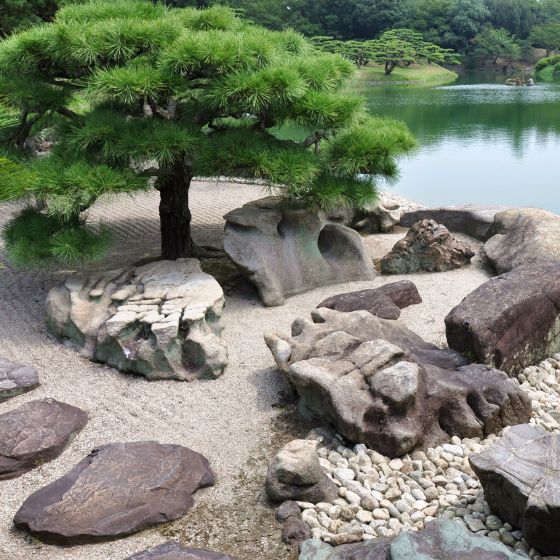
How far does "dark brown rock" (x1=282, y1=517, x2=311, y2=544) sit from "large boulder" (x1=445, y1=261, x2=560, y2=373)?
185 centimetres

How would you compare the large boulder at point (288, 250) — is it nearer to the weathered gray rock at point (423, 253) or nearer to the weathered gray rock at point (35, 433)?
the weathered gray rock at point (423, 253)

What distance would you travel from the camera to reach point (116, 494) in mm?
3689

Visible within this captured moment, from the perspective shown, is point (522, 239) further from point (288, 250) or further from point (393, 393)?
point (393, 393)

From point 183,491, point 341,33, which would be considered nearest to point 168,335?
point 183,491

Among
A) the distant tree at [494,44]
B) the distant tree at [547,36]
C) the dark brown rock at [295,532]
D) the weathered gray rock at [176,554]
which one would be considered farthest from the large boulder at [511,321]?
the distant tree at [547,36]

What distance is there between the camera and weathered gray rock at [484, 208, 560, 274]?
6.72 m

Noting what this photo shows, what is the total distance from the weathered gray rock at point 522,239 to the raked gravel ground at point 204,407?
10.2 inches

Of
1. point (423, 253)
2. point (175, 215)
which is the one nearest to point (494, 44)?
point (423, 253)

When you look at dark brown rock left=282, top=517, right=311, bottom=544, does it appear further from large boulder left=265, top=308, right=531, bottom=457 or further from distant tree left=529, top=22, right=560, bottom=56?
distant tree left=529, top=22, right=560, bottom=56

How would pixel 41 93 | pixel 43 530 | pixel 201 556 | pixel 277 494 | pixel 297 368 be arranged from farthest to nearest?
pixel 41 93, pixel 297 368, pixel 277 494, pixel 43 530, pixel 201 556

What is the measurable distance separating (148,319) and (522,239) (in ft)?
12.4

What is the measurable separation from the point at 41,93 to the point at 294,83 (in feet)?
6.98

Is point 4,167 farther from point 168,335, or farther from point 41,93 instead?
point 41,93

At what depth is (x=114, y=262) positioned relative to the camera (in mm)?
7297
